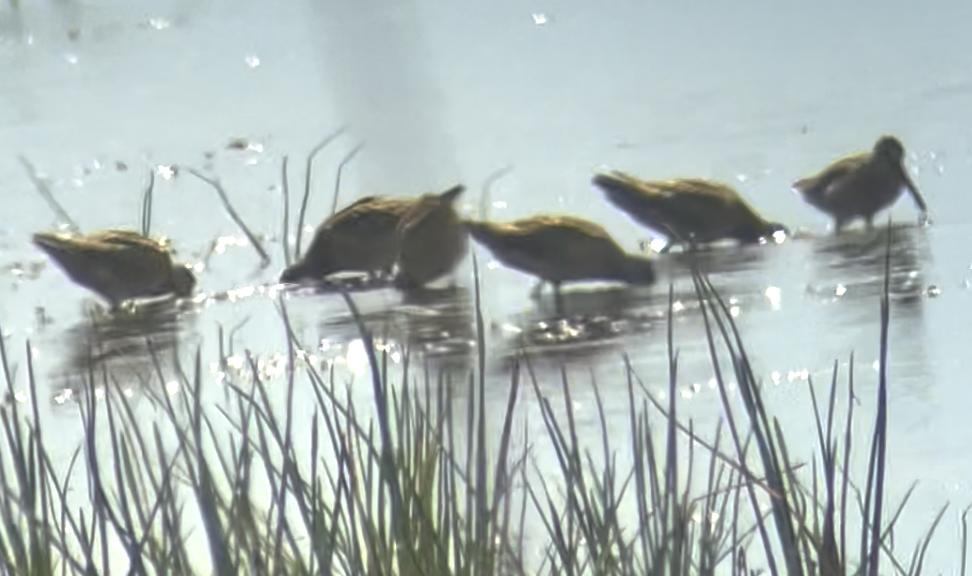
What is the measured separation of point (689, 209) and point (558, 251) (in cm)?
34

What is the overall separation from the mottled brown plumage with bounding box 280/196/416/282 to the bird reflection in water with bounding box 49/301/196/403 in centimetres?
22

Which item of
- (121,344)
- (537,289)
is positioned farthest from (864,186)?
(121,344)

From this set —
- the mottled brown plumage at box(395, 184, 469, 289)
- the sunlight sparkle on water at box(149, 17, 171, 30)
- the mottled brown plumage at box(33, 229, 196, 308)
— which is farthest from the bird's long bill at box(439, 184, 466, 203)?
the sunlight sparkle on water at box(149, 17, 171, 30)

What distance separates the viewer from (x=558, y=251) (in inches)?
139

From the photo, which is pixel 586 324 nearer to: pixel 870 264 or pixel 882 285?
pixel 882 285

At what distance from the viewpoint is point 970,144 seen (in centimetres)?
434

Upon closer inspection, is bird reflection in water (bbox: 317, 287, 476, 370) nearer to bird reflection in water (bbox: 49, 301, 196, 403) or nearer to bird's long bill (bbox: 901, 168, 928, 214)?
bird reflection in water (bbox: 49, 301, 196, 403)

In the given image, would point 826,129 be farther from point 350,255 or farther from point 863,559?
point 863,559

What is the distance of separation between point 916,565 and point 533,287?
1.82 m

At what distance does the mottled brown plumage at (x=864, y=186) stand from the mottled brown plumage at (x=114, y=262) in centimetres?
114

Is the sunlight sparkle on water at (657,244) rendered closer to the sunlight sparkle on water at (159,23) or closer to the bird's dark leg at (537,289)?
the bird's dark leg at (537,289)

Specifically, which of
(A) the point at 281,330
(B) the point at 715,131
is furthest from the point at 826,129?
(A) the point at 281,330

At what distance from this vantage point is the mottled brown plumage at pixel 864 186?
3.90 m

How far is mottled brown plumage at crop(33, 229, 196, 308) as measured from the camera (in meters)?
3.59
